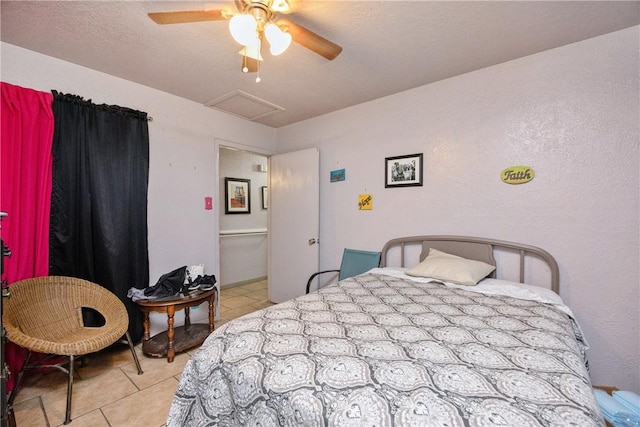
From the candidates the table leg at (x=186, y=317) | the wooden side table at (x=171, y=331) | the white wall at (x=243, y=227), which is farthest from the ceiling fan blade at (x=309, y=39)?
the white wall at (x=243, y=227)

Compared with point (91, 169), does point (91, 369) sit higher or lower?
lower

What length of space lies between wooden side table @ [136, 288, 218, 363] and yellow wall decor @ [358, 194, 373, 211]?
1.77 meters

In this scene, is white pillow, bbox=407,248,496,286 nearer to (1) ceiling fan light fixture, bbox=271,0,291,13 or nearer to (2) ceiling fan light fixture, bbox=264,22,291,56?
(2) ceiling fan light fixture, bbox=264,22,291,56

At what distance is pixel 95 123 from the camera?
7.58 feet

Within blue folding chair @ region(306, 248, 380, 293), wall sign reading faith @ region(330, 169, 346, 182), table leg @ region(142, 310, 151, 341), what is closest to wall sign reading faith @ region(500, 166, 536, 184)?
blue folding chair @ region(306, 248, 380, 293)

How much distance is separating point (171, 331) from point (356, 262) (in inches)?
73.3

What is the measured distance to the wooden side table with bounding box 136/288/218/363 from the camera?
2.30 metres

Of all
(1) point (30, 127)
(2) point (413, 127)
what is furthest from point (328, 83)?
(1) point (30, 127)

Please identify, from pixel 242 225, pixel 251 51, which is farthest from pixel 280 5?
pixel 242 225

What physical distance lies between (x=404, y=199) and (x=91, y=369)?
10.1 feet

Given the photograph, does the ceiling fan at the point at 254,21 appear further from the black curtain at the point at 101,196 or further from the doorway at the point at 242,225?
the doorway at the point at 242,225

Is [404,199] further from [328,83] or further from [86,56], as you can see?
[86,56]

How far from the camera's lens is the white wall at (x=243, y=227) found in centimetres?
457

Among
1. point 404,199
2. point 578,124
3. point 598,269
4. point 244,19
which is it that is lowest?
point 598,269
